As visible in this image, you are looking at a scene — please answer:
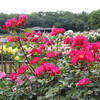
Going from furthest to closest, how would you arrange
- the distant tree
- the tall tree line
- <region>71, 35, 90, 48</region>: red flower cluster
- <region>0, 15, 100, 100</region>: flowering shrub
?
the tall tree line, the distant tree, <region>71, 35, 90, 48</region>: red flower cluster, <region>0, 15, 100, 100</region>: flowering shrub

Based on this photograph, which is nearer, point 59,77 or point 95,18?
point 59,77

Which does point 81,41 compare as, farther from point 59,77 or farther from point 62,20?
point 62,20

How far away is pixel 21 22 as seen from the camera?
5.64 ft

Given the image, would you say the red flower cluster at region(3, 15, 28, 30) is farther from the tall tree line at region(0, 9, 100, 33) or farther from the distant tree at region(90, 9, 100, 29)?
the tall tree line at region(0, 9, 100, 33)

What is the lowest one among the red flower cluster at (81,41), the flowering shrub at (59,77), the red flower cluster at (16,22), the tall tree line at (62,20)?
the flowering shrub at (59,77)

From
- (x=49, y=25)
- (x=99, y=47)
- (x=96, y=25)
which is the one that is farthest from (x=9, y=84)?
(x=49, y=25)

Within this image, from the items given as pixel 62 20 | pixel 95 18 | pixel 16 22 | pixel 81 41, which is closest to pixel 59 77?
pixel 81 41

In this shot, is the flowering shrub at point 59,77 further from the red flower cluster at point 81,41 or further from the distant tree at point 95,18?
the distant tree at point 95,18

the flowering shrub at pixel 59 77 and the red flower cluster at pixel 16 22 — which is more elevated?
the red flower cluster at pixel 16 22

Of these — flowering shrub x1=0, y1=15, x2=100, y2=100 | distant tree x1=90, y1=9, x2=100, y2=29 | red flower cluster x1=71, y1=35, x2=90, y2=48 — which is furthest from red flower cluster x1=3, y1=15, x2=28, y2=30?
distant tree x1=90, y1=9, x2=100, y2=29

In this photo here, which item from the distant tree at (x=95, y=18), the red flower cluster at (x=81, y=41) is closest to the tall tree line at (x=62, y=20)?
the distant tree at (x=95, y=18)

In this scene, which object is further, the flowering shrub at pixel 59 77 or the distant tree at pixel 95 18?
the distant tree at pixel 95 18

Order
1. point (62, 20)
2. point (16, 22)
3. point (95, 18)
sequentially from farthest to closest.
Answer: point (62, 20)
point (95, 18)
point (16, 22)

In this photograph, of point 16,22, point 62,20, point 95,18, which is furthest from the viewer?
point 62,20
